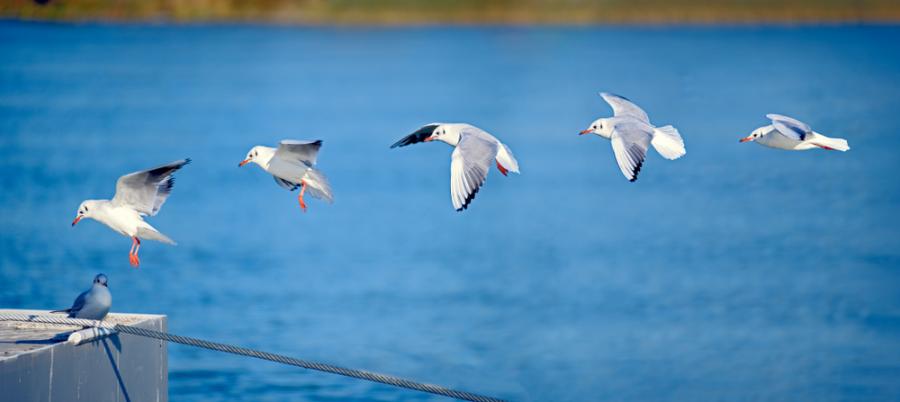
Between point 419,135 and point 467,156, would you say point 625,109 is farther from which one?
point 467,156

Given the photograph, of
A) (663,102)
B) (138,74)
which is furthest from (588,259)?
(138,74)

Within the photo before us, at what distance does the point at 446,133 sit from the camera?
11094 millimetres

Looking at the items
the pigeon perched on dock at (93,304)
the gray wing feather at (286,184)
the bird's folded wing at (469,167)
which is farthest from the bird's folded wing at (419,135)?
the pigeon perched on dock at (93,304)

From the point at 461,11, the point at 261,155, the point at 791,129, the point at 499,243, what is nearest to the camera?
the point at 791,129

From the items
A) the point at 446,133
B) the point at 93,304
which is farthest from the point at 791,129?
the point at 93,304

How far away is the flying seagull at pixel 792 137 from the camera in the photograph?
1029cm

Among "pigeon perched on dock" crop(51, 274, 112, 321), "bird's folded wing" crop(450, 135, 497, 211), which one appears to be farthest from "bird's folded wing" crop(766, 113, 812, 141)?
"pigeon perched on dock" crop(51, 274, 112, 321)

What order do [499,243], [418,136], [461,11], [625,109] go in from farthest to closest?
[461,11] → [499,243] → [625,109] → [418,136]

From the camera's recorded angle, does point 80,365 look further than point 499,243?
No

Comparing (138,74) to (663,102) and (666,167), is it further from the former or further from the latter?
(666,167)

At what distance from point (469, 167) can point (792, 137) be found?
226cm

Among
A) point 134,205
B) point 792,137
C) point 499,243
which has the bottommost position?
point 792,137

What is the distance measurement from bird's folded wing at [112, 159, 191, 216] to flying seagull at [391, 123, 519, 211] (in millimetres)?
1876

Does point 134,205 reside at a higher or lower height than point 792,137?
higher
